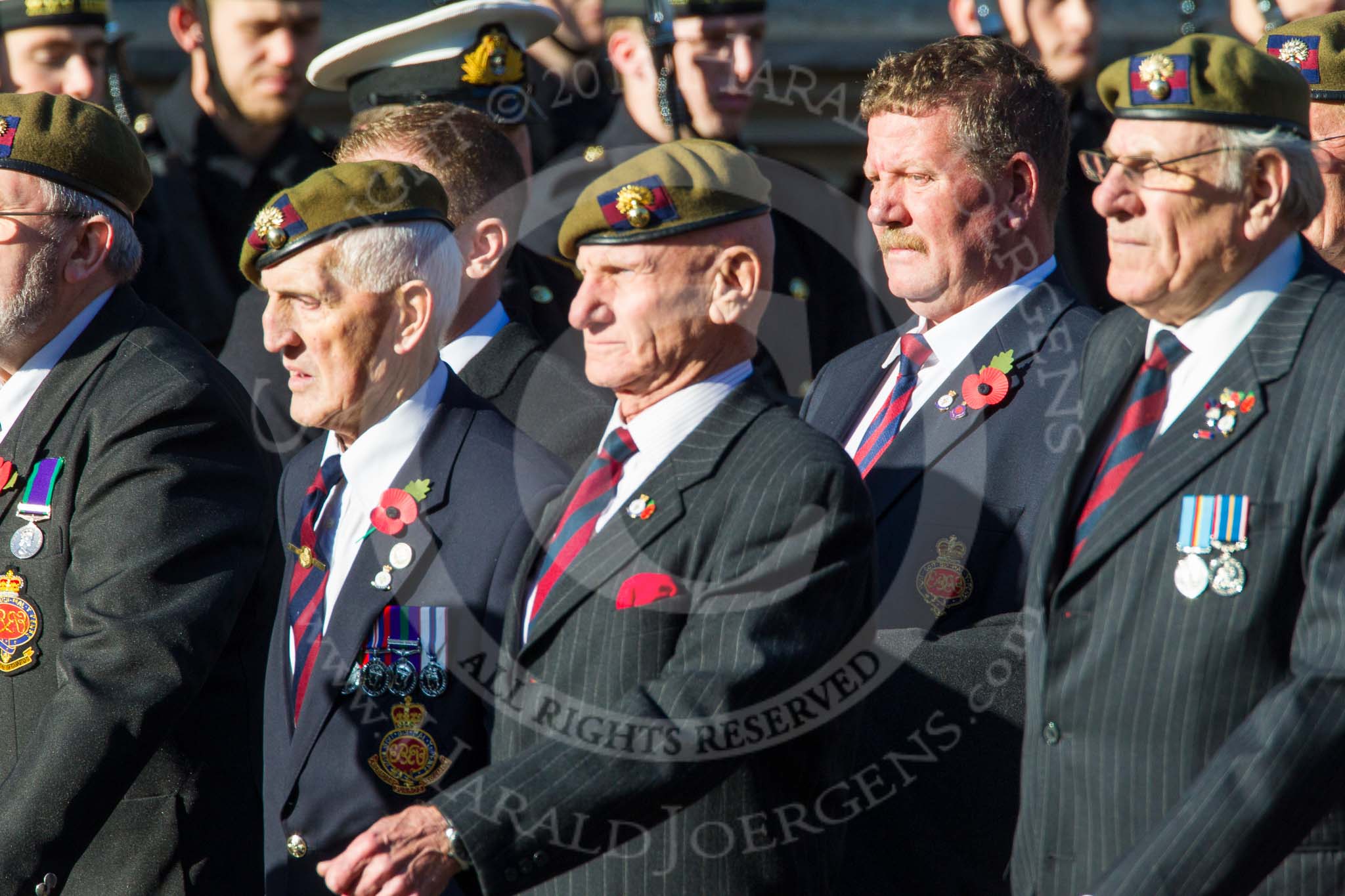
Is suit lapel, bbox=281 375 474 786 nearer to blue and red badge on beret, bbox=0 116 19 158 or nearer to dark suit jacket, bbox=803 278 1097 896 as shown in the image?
dark suit jacket, bbox=803 278 1097 896

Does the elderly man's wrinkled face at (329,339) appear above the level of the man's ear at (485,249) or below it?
above

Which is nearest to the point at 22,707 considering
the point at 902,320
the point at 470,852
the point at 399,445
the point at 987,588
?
the point at 399,445

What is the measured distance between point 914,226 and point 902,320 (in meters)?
1.62

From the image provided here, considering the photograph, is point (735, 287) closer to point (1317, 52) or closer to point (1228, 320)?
point (1228, 320)

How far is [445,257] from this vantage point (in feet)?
12.2

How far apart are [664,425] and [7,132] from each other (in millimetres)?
1535

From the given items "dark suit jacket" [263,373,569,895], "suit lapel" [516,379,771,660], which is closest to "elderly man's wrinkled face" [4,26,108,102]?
"dark suit jacket" [263,373,569,895]

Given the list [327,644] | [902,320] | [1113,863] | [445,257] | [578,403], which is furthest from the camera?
[902,320]

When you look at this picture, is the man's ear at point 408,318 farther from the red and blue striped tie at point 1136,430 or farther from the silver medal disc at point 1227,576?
the silver medal disc at point 1227,576

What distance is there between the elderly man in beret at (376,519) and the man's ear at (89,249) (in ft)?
0.94

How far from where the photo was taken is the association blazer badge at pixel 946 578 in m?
3.54

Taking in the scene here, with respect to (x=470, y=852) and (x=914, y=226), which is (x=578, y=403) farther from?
(x=470, y=852)

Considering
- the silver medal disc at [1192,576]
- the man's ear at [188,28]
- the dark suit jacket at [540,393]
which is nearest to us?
the silver medal disc at [1192,576]

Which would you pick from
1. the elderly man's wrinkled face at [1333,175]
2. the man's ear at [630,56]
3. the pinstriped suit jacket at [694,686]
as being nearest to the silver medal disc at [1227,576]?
the pinstriped suit jacket at [694,686]
